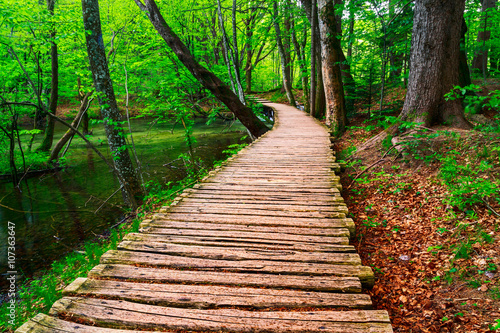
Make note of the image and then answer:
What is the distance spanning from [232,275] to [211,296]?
0.33m

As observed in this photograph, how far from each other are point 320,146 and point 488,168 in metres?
4.04

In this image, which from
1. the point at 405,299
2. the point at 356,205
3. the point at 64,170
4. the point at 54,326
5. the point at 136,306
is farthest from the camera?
the point at 64,170

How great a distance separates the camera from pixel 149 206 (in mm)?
6406

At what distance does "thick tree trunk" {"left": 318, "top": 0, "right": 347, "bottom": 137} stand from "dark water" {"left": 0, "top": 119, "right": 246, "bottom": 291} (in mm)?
5479

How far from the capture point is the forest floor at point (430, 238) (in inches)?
92.4

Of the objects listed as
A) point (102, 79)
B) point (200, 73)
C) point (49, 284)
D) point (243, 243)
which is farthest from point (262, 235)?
point (200, 73)

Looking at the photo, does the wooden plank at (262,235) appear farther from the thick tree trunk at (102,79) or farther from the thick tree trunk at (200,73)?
the thick tree trunk at (200,73)

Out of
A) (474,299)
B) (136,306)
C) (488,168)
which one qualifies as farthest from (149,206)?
(488,168)

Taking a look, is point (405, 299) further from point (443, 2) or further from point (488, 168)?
point (443, 2)

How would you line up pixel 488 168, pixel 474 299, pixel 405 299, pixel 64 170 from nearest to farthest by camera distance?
pixel 474 299
pixel 405 299
pixel 488 168
pixel 64 170

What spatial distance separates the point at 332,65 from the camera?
9430 mm

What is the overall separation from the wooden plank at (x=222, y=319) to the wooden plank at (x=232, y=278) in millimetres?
295

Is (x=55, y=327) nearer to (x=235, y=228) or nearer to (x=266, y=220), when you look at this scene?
(x=235, y=228)

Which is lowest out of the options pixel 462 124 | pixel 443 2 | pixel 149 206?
pixel 149 206
